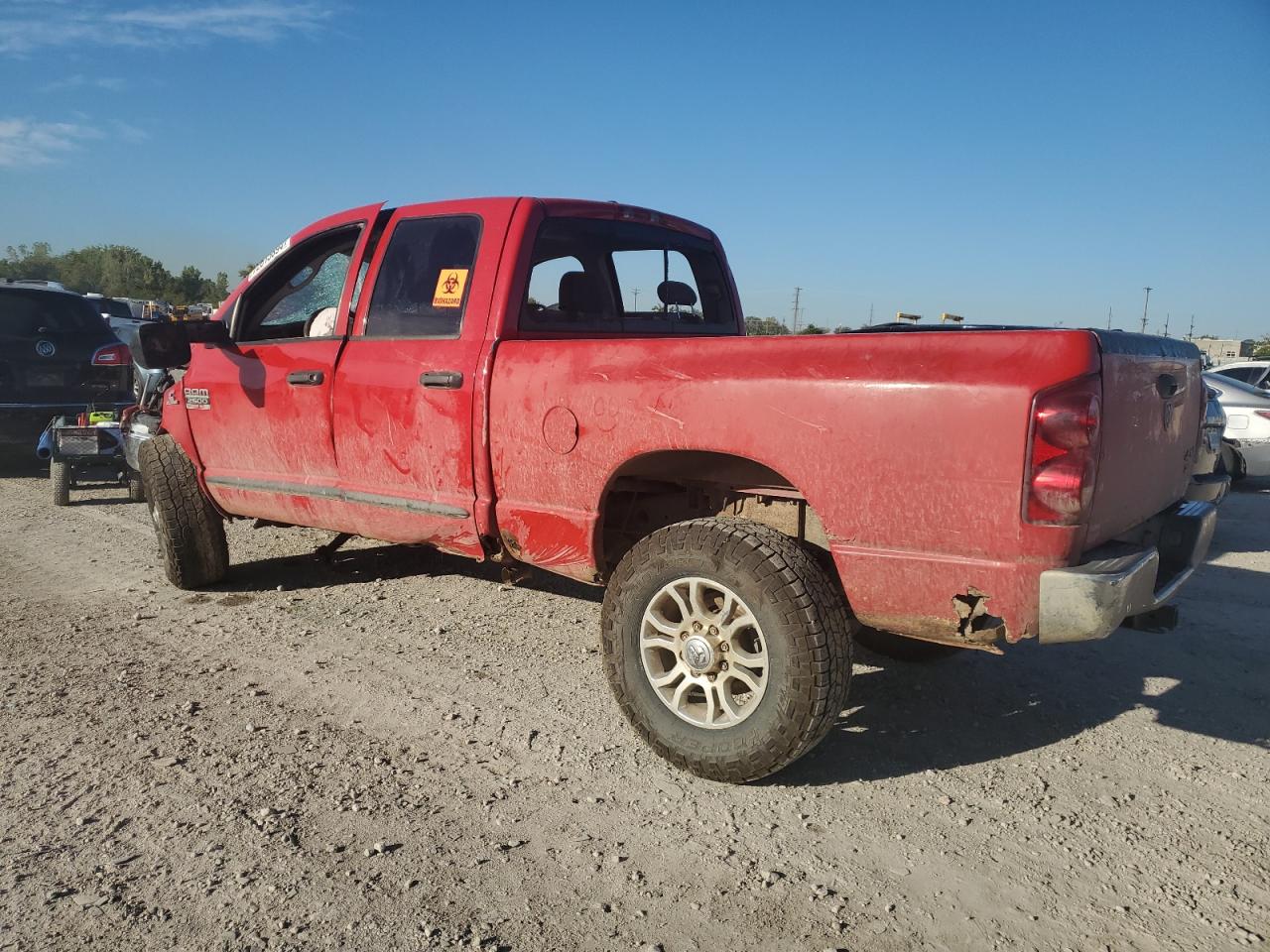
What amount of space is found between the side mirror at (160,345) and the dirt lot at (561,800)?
1.33 meters

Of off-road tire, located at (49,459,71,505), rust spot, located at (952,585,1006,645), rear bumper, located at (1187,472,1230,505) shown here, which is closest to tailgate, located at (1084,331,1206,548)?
rear bumper, located at (1187,472,1230,505)

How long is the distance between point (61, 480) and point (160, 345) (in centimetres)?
425

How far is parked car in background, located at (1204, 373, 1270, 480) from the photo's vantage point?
31.8ft

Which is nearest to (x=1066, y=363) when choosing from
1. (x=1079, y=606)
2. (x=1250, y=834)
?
(x=1079, y=606)

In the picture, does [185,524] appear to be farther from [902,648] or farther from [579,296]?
[902,648]

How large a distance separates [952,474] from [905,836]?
1102mm

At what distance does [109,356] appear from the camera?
9.41 meters

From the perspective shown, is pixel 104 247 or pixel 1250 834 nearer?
pixel 1250 834

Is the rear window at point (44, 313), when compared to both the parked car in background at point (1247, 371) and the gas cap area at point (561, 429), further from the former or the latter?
the parked car in background at point (1247, 371)

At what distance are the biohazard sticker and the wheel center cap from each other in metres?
1.80

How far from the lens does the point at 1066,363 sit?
96.9 inches

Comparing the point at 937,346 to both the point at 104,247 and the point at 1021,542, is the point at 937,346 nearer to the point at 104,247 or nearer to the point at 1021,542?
the point at 1021,542

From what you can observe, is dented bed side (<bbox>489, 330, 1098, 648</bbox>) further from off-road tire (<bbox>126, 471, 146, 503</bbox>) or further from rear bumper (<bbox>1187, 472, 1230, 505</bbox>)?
off-road tire (<bbox>126, 471, 146, 503</bbox>)

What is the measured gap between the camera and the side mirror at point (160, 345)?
15.1ft
